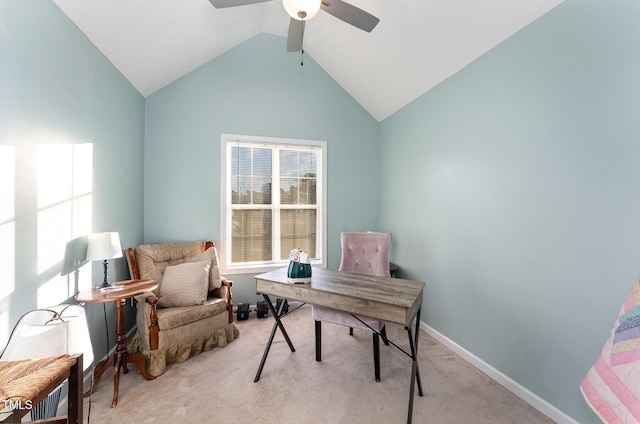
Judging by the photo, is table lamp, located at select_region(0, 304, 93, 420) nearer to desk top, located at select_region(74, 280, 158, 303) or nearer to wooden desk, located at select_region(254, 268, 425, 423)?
desk top, located at select_region(74, 280, 158, 303)

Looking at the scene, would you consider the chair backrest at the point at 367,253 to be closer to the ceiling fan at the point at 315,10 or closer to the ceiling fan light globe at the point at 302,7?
the ceiling fan at the point at 315,10

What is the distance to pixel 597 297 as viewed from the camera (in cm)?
152

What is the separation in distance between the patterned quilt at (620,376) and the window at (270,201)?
2.95 meters

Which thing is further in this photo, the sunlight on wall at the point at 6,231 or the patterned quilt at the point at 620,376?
the sunlight on wall at the point at 6,231

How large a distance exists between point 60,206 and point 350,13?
2.31 meters

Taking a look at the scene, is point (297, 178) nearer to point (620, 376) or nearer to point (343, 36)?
point (343, 36)

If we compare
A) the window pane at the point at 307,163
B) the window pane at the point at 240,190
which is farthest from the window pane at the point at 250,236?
the window pane at the point at 307,163

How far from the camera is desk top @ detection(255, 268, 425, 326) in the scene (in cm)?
163

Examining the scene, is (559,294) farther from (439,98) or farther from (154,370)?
(154,370)

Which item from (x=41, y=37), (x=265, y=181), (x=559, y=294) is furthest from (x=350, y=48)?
(x=559, y=294)

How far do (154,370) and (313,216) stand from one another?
2.43 meters

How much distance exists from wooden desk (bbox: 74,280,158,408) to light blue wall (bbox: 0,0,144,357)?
175 millimetres

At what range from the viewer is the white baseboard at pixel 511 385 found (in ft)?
5.53

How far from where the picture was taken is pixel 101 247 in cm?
195
